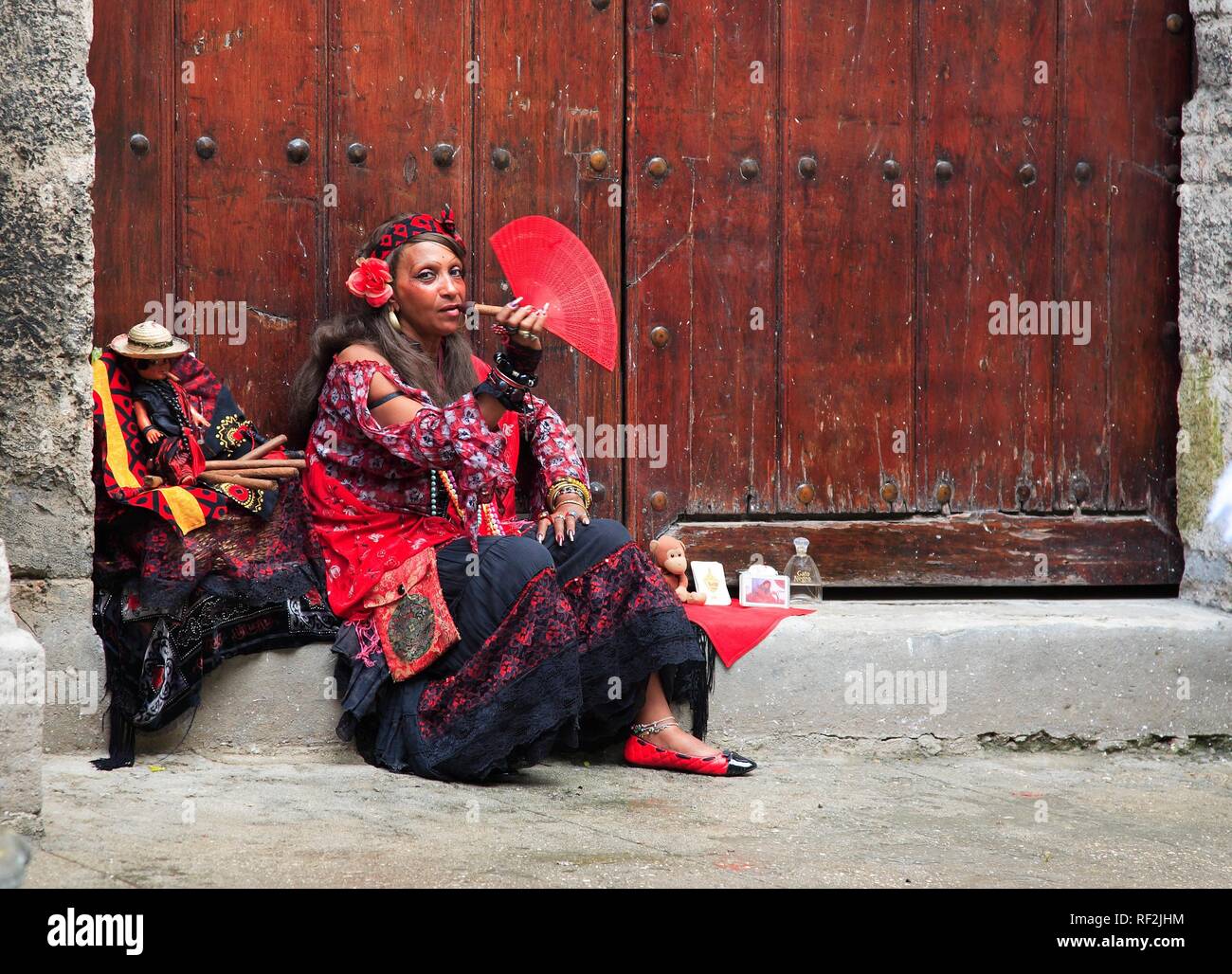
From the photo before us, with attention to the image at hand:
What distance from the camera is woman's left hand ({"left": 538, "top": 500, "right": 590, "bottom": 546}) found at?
341 cm

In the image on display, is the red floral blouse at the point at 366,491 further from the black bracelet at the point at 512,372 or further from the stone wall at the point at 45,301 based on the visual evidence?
the stone wall at the point at 45,301

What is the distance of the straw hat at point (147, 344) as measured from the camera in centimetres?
321

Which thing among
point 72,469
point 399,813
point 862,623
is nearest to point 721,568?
point 862,623

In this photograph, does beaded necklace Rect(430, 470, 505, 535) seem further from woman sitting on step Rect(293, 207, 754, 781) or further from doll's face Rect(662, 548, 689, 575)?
doll's face Rect(662, 548, 689, 575)

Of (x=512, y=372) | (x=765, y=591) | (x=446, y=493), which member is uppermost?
(x=512, y=372)

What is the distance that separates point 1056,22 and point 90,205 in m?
2.49

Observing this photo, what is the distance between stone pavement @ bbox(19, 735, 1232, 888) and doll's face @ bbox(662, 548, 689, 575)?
475mm

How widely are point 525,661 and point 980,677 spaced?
118 cm

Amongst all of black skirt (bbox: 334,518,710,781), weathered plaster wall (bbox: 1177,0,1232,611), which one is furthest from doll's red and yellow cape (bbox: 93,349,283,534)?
weathered plaster wall (bbox: 1177,0,1232,611)

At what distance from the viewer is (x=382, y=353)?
3.38 meters

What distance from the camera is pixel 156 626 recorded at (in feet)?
10.5

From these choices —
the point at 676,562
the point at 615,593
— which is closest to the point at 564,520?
the point at 615,593

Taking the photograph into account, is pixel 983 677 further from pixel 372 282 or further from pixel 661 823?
pixel 372 282

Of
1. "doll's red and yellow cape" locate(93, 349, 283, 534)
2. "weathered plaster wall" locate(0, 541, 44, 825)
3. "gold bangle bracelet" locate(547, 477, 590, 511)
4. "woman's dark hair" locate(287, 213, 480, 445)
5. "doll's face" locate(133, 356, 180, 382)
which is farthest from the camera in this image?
"gold bangle bracelet" locate(547, 477, 590, 511)
